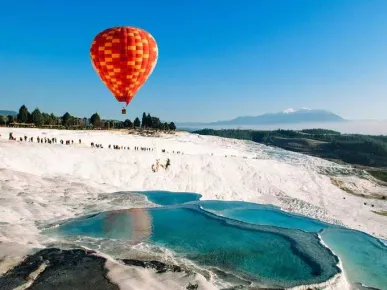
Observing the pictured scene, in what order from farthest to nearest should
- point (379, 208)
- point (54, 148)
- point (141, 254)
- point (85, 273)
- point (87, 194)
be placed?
1. point (379, 208)
2. point (54, 148)
3. point (87, 194)
4. point (141, 254)
5. point (85, 273)

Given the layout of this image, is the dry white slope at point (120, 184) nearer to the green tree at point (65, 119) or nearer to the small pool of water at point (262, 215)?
the small pool of water at point (262, 215)

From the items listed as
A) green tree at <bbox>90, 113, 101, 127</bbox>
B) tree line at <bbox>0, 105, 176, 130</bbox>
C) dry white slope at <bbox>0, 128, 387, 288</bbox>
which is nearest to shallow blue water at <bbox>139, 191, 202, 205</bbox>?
dry white slope at <bbox>0, 128, 387, 288</bbox>

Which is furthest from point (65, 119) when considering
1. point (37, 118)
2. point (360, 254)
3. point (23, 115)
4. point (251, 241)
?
point (360, 254)

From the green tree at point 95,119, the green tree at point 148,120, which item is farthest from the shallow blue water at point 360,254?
the green tree at point 148,120

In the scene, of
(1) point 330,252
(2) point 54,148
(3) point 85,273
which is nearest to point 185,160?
(2) point 54,148

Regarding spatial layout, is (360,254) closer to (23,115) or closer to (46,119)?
(23,115)

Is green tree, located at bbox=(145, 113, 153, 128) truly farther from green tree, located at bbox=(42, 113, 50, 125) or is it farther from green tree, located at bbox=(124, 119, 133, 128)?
green tree, located at bbox=(42, 113, 50, 125)

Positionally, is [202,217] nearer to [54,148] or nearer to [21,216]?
[21,216]
